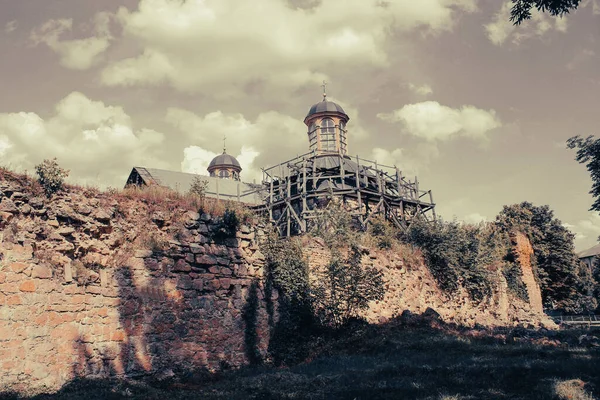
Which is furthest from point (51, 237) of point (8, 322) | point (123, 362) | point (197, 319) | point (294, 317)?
point (294, 317)

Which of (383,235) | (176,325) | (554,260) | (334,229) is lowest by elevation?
(176,325)

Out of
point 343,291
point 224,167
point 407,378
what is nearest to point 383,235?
point 343,291

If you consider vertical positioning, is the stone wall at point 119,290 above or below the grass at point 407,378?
above

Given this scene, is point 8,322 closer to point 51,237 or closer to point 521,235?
point 51,237

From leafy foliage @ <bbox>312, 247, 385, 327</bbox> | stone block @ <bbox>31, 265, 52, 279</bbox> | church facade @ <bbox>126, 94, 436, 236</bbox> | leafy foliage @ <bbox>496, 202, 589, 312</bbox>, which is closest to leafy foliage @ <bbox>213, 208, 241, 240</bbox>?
leafy foliage @ <bbox>312, 247, 385, 327</bbox>

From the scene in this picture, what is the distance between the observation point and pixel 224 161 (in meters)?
52.1

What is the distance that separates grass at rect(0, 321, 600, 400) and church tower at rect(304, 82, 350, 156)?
26873 mm

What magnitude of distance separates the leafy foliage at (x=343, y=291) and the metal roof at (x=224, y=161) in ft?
131

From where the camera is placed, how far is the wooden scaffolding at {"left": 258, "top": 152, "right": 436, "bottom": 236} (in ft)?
96.3

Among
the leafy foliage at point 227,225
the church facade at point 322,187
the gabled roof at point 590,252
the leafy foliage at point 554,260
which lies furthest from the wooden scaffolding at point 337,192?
the gabled roof at point 590,252

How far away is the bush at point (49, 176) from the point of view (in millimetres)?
9391

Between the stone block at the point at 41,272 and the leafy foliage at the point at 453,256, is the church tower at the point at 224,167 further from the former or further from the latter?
the stone block at the point at 41,272

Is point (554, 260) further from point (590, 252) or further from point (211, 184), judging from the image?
point (590, 252)

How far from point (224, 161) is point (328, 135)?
59.7ft
